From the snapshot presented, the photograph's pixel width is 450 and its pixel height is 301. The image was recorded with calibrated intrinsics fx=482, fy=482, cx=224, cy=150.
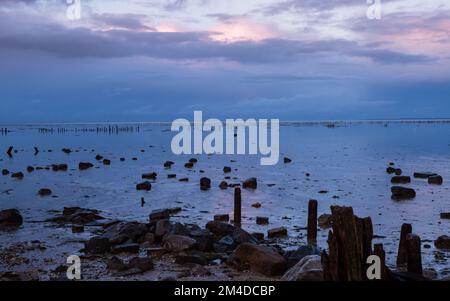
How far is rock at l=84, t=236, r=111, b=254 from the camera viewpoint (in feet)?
58.0

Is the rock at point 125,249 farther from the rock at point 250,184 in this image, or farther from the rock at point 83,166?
the rock at point 83,166

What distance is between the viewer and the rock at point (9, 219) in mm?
23141

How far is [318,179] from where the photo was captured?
41.9 m

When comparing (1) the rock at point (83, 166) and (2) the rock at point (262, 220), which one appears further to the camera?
(1) the rock at point (83, 166)

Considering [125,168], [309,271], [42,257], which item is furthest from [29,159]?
[309,271]

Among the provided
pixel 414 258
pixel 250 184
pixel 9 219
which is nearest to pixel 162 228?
pixel 9 219

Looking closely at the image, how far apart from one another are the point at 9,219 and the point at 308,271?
17216 mm

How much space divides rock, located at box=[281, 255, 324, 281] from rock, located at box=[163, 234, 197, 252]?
5.22 metres

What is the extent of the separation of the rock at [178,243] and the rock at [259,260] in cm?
227

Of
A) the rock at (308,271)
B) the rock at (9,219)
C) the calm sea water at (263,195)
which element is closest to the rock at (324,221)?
the calm sea water at (263,195)

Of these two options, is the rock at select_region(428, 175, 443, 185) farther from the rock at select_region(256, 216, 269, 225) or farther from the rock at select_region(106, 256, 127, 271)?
the rock at select_region(106, 256, 127, 271)

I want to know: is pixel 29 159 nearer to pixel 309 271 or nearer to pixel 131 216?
pixel 131 216

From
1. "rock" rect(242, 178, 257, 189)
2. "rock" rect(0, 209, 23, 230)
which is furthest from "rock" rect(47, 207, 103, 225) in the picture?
"rock" rect(242, 178, 257, 189)

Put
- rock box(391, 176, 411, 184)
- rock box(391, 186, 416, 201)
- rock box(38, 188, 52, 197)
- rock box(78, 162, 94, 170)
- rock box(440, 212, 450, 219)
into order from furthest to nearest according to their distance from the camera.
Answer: rock box(78, 162, 94, 170) → rock box(391, 176, 411, 184) → rock box(38, 188, 52, 197) → rock box(391, 186, 416, 201) → rock box(440, 212, 450, 219)
